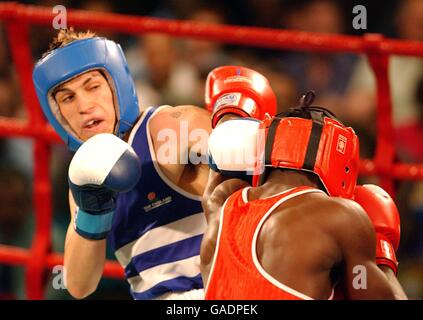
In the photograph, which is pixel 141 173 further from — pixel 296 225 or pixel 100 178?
pixel 296 225

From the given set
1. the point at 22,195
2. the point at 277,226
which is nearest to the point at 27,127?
the point at 22,195

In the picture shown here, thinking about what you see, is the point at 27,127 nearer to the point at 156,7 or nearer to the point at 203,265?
the point at 203,265

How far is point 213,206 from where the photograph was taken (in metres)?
2.00

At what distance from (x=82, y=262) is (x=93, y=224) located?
0.48 feet

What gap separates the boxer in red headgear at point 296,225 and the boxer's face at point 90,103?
0.49m

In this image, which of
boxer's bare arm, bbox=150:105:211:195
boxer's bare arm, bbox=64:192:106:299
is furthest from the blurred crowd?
boxer's bare arm, bbox=64:192:106:299

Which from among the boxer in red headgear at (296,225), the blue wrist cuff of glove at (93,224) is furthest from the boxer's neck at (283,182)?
the blue wrist cuff of glove at (93,224)

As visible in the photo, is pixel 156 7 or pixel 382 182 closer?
pixel 382 182

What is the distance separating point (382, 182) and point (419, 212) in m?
0.65

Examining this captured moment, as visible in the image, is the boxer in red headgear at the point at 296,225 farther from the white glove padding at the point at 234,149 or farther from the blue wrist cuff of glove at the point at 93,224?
the blue wrist cuff of glove at the point at 93,224

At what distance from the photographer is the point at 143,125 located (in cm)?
242

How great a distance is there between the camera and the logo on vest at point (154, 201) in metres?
2.38

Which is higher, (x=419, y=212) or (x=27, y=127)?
(x=27, y=127)

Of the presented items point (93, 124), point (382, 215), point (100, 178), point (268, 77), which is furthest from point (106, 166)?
point (268, 77)
